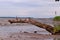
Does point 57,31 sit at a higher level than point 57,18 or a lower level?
lower

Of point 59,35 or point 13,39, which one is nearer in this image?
point 13,39

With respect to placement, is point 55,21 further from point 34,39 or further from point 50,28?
point 34,39

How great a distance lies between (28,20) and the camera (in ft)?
85.0

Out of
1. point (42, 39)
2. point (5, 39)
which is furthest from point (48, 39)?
point (5, 39)

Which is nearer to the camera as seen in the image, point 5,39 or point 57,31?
point 5,39

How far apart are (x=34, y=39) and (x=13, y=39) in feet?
8.22

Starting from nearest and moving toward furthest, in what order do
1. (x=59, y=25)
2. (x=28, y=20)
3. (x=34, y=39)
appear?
(x=28, y=20) < (x=34, y=39) < (x=59, y=25)

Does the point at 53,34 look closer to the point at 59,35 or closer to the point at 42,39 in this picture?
the point at 59,35

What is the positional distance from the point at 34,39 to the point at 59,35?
13.6ft

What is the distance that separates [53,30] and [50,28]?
762 mm

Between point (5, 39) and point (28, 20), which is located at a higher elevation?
point (28, 20)

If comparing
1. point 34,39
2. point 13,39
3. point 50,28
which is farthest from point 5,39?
point 50,28

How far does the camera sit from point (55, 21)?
2867cm

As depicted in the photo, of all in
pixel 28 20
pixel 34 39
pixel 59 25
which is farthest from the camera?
pixel 59 25
